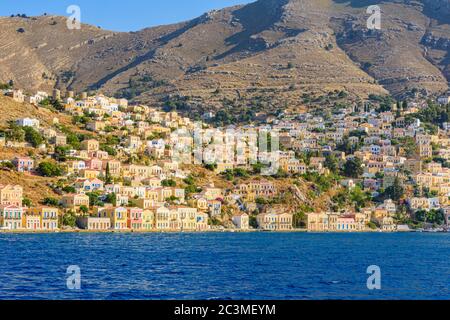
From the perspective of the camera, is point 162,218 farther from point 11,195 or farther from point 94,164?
point 11,195

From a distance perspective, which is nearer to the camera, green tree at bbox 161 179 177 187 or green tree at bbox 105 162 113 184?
green tree at bbox 105 162 113 184

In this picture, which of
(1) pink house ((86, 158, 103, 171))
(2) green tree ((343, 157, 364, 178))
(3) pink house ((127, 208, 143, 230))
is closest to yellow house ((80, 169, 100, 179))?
(1) pink house ((86, 158, 103, 171))

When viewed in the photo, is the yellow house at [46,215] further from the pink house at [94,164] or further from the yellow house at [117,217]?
the pink house at [94,164]

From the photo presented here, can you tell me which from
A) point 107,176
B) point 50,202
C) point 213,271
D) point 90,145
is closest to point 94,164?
point 107,176

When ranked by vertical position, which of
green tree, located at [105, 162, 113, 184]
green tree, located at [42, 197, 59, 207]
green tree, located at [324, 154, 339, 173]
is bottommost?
green tree, located at [42, 197, 59, 207]

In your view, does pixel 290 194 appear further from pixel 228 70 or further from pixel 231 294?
pixel 228 70

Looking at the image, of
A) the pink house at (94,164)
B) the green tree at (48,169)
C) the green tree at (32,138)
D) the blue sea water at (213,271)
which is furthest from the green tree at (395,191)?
the green tree at (32,138)

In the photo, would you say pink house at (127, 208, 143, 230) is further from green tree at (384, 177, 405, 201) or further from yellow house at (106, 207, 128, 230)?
green tree at (384, 177, 405, 201)
